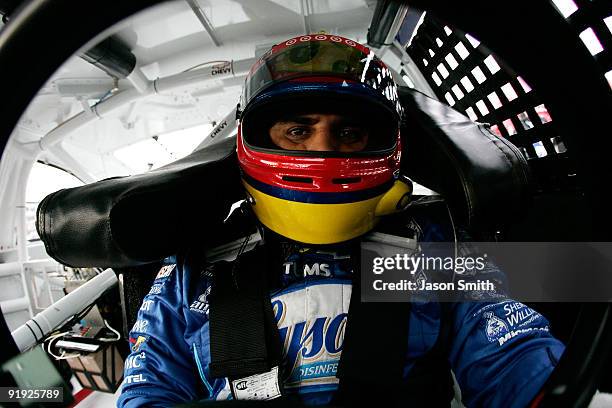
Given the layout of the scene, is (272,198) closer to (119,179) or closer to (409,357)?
(119,179)

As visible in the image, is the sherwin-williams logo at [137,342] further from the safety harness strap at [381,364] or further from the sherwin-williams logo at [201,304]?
the safety harness strap at [381,364]

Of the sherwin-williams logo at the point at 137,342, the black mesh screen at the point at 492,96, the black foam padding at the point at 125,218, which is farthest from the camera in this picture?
the black mesh screen at the point at 492,96

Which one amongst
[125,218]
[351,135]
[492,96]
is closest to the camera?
[125,218]

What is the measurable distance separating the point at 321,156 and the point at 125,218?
0.33 meters

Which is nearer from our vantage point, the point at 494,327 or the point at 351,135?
the point at 494,327

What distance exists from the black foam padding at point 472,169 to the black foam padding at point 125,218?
46 centimetres

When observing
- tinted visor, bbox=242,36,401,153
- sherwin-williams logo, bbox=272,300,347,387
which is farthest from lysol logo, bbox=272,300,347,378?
tinted visor, bbox=242,36,401,153

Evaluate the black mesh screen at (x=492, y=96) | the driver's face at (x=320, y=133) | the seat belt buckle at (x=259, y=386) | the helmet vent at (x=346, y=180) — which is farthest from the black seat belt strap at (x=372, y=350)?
the black mesh screen at (x=492, y=96)

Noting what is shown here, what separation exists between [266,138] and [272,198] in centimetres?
22

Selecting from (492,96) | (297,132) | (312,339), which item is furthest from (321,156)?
(492,96)

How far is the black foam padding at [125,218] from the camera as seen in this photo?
0.52 meters

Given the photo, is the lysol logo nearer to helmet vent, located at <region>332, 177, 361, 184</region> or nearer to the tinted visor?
helmet vent, located at <region>332, 177, 361, 184</region>

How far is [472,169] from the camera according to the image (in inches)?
22.8

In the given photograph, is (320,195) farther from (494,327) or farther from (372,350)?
(494,327)
